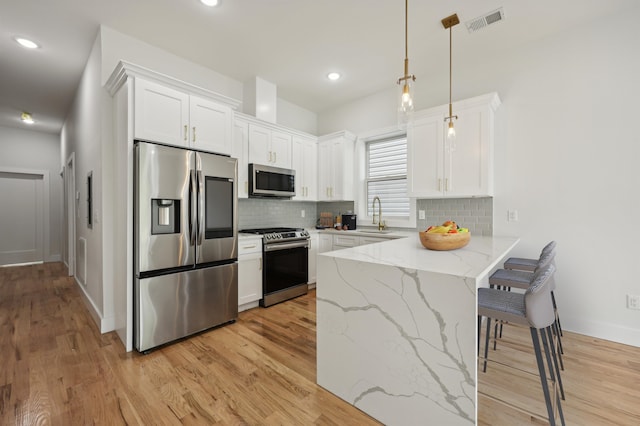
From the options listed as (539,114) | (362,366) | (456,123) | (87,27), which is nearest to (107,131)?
(87,27)

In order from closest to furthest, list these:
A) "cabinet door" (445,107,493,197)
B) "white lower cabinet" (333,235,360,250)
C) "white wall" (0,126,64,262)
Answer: "cabinet door" (445,107,493,197) → "white lower cabinet" (333,235,360,250) → "white wall" (0,126,64,262)

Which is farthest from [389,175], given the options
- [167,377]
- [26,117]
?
[26,117]

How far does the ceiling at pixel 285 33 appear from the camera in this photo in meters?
2.45

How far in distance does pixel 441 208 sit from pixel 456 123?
105 cm

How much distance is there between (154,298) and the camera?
2.39 meters

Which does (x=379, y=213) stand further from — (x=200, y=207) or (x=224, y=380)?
(x=224, y=380)

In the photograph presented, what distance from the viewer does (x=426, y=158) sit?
3369 mm

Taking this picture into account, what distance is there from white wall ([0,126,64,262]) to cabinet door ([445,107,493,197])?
8164mm

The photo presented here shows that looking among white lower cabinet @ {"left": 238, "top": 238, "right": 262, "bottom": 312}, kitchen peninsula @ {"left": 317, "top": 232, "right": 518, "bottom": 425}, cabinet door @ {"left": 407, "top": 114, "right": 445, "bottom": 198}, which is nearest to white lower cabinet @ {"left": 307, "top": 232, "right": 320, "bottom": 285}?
white lower cabinet @ {"left": 238, "top": 238, "right": 262, "bottom": 312}

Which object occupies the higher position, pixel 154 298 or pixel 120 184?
pixel 120 184

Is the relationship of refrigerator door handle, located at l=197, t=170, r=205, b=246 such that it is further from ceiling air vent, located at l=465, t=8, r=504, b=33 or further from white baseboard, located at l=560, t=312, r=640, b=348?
white baseboard, located at l=560, t=312, r=640, b=348

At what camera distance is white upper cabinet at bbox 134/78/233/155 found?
2.41 meters

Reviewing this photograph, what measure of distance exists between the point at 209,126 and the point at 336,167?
2086 millimetres

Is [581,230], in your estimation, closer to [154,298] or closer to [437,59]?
[437,59]
